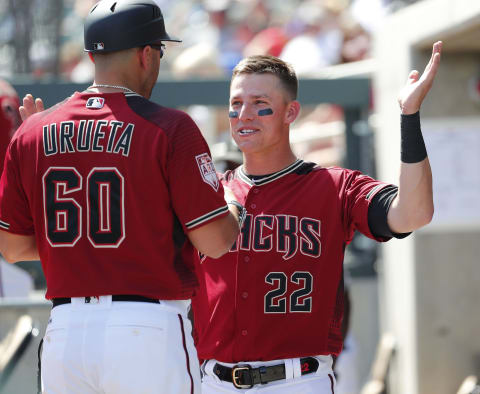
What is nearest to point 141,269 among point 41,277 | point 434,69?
point 434,69

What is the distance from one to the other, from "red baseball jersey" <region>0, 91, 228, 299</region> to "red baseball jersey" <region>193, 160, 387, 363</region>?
2.04 ft

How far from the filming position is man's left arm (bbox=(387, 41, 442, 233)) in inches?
117

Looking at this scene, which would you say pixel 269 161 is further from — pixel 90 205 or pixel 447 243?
pixel 447 243

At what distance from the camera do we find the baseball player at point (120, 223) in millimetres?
2645

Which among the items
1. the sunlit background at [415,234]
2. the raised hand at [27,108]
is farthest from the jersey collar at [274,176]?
the sunlit background at [415,234]

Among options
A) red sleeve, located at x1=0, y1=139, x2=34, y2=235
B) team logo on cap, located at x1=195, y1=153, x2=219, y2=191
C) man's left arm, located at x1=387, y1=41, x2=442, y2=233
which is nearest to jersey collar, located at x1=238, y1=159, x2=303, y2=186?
man's left arm, located at x1=387, y1=41, x2=442, y2=233

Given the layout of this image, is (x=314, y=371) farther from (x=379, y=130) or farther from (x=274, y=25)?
(x=274, y=25)

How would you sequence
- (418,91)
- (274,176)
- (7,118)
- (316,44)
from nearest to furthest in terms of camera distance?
(418,91) → (274,176) → (7,118) → (316,44)

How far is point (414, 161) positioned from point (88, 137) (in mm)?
1062

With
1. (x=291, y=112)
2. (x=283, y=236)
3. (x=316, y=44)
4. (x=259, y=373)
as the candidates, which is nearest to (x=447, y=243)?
(x=291, y=112)

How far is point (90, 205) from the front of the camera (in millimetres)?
2682

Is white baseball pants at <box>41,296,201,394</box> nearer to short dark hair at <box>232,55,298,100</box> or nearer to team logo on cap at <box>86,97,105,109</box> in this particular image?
team logo on cap at <box>86,97,105,109</box>

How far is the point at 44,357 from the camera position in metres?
2.74

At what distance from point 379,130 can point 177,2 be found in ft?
25.1
